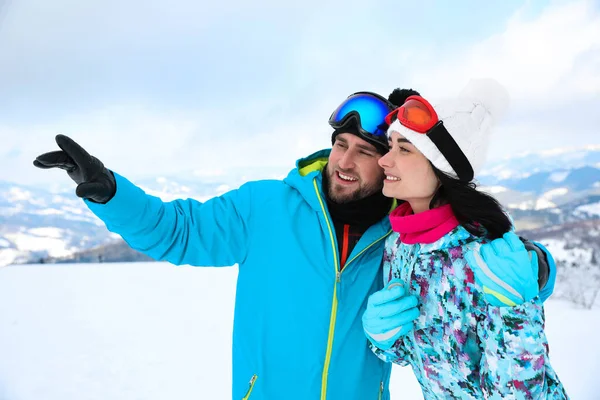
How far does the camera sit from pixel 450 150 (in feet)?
5.07

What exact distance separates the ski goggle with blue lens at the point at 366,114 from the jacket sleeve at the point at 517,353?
2.98 feet

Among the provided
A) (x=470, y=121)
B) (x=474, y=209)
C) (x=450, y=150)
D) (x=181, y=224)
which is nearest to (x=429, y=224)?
(x=474, y=209)

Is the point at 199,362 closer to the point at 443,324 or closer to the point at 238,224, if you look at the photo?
the point at 238,224

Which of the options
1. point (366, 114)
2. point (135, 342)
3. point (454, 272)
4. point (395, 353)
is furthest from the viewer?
point (135, 342)

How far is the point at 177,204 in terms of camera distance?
1808 millimetres

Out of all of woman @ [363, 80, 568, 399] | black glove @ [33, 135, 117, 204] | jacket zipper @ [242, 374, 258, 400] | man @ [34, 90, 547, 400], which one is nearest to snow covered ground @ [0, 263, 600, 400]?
jacket zipper @ [242, 374, 258, 400]

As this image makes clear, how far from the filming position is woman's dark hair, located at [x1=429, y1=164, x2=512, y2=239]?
4.90 ft

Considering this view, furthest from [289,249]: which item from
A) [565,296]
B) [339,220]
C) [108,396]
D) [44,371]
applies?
[565,296]

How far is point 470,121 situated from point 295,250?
812 mm

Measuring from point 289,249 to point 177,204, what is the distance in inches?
19.5

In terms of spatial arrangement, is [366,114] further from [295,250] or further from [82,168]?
[82,168]

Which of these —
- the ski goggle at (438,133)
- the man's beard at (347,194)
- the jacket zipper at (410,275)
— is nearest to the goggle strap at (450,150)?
the ski goggle at (438,133)

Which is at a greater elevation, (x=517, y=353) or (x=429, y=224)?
(x=429, y=224)

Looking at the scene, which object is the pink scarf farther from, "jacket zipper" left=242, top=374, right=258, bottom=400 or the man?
"jacket zipper" left=242, top=374, right=258, bottom=400
